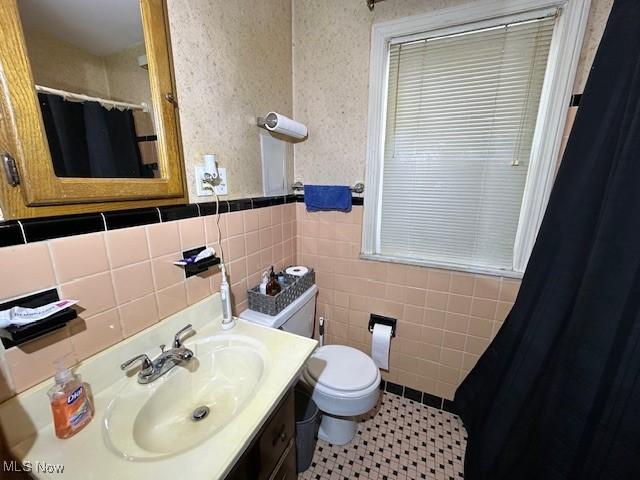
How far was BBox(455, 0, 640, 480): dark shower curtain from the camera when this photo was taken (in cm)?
79

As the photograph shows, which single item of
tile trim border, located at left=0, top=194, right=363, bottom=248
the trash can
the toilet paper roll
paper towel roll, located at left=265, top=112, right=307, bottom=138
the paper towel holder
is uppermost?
paper towel roll, located at left=265, top=112, right=307, bottom=138

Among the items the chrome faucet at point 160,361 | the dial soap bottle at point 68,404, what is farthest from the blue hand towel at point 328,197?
the dial soap bottle at point 68,404

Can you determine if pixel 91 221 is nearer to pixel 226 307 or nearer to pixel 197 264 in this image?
pixel 197 264

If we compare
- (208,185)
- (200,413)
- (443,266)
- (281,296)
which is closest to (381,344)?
(443,266)

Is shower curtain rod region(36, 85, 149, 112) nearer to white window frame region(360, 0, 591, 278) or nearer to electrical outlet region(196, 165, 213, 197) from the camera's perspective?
electrical outlet region(196, 165, 213, 197)

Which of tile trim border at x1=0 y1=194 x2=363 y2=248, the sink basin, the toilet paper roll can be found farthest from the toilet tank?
tile trim border at x1=0 y1=194 x2=363 y2=248

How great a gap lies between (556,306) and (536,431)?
51 centimetres

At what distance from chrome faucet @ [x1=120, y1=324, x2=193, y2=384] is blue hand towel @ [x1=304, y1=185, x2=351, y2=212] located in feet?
3.11

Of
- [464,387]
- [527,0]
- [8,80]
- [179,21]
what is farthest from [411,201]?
[8,80]

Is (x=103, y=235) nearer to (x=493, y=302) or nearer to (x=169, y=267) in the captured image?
(x=169, y=267)

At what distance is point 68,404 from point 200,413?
0.34 metres

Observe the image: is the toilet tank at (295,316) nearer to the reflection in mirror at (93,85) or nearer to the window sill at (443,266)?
the window sill at (443,266)

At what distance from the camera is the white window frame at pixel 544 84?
1021 millimetres

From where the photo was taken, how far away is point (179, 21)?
2.83 ft
